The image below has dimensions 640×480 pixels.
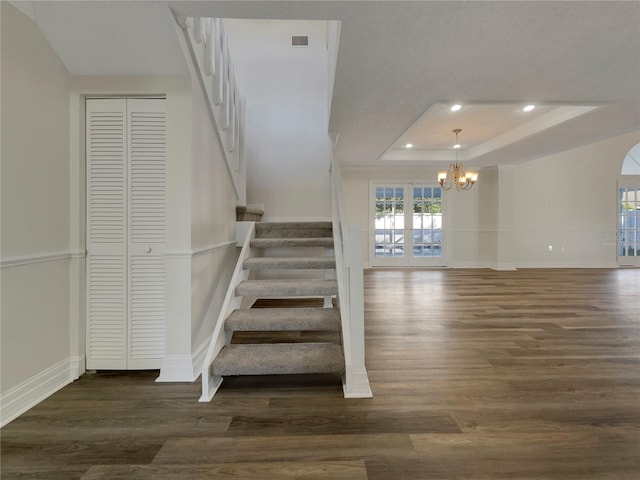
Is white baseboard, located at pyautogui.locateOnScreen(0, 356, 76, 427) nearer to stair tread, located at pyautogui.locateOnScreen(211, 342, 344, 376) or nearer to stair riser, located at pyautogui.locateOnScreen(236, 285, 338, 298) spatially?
stair tread, located at pyautogui.locateOnScreen(211, 342, 344, 376)

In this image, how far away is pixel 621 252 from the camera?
747 cm

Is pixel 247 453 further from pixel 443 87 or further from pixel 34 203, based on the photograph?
pixel 443 87

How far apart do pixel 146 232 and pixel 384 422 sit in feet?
6.44

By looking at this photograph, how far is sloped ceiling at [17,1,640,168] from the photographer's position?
1794mm

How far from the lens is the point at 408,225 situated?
737 cm

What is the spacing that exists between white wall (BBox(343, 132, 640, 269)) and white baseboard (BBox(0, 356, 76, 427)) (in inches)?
230

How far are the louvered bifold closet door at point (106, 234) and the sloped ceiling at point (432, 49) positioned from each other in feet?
1.18

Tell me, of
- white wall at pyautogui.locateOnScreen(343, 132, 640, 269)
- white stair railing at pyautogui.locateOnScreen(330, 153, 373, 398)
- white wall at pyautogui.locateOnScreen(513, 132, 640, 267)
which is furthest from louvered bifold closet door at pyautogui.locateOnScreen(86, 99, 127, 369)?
white wall at pyautogui.locateOnScreen(513, 132, 640, 267)

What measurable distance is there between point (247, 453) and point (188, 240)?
132 cm

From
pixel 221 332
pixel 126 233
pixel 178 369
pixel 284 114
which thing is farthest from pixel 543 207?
pixel 126 233

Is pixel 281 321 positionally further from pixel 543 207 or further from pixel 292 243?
pixel 543 207

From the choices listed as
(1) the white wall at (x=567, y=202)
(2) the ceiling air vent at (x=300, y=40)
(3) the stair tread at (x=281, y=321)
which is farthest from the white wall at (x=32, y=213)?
(1) the white wall at (x=567, y=202)

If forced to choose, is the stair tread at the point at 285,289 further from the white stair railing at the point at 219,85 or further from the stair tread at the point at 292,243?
the white stair railing at the point at 219,85

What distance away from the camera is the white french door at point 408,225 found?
7.36 meters
